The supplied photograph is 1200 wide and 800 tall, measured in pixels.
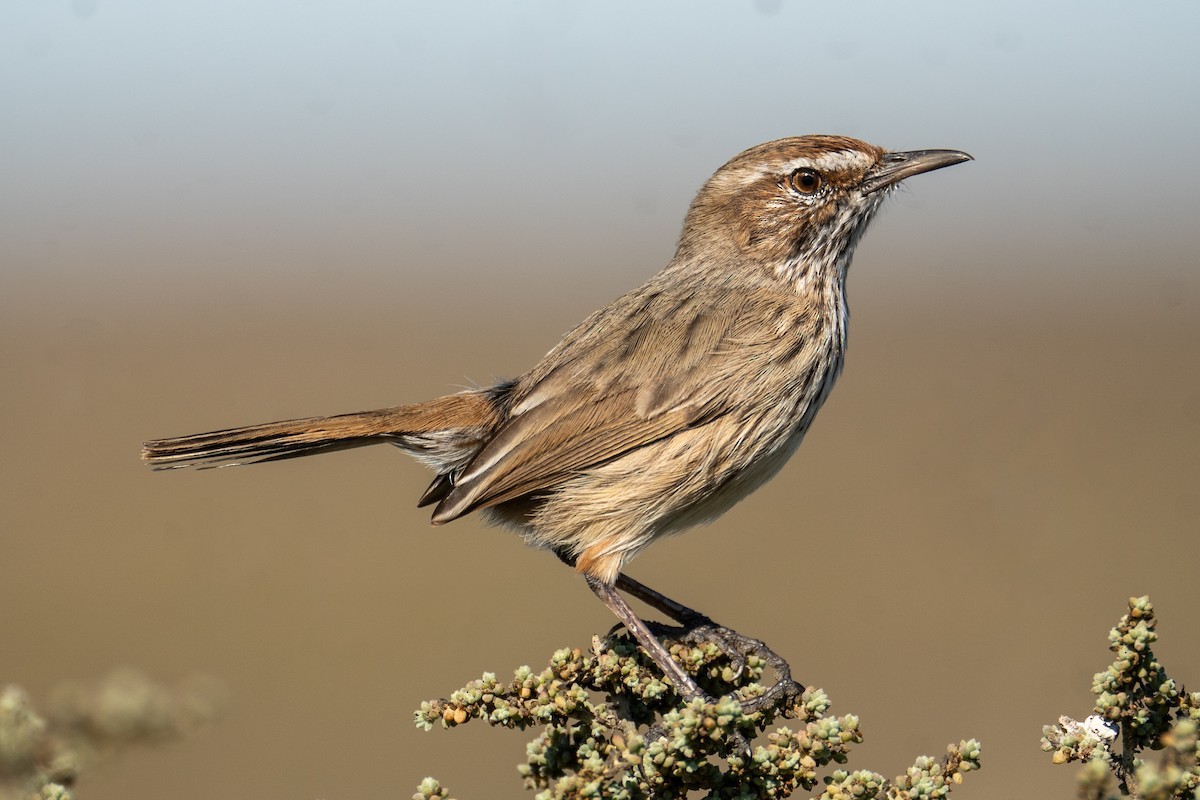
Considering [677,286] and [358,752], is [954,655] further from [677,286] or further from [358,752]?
[677,286]

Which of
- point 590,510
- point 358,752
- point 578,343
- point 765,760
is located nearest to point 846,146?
point 578,343

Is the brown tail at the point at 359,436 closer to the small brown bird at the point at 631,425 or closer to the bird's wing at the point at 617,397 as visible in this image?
the small brown bird at the point at 631,425

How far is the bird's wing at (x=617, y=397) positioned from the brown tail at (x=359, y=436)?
19 centimetres

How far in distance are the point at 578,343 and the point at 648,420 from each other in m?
0.53

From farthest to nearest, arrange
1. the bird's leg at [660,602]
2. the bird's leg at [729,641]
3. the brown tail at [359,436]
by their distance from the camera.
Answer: the bird's leg at [660,602] < the brown tail at [359,436] < the bird's leg at [729,641]

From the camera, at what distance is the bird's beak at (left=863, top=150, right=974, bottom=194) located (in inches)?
204

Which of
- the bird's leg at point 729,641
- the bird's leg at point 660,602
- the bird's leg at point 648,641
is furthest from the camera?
the bird's leg at point 660,602

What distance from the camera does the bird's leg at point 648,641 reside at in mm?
3975

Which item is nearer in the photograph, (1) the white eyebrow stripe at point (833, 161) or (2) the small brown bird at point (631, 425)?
(2) the small brown bird at point (631, 425)

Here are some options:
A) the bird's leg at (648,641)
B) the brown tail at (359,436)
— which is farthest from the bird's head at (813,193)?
the bird's leg at (648,641)

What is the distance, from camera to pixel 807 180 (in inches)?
205

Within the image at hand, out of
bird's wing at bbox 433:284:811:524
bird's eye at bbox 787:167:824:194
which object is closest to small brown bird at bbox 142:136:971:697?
bird's wing at bbox 433:284:811:524

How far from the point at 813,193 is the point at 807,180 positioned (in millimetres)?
61

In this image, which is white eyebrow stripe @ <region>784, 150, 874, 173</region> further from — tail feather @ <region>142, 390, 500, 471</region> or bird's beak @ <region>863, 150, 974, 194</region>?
tail feather @ <region>142, 390, 500, 471</region>
